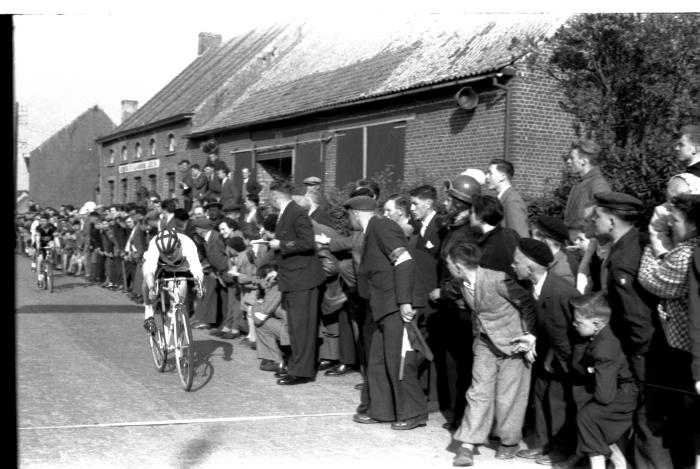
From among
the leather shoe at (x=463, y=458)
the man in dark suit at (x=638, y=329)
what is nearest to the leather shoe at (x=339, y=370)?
the leather shoe at (x=463, y=458)

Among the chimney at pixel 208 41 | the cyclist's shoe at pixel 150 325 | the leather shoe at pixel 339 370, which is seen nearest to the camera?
the cyclist's shoe at pixel 150 325

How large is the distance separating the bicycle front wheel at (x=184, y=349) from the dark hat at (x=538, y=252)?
4096 millimetres

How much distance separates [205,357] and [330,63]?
17.7 meters

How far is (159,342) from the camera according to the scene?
9.91 metres

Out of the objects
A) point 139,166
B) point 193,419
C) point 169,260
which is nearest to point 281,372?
point 169,260

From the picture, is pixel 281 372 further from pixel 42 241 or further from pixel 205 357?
pixel 42 241

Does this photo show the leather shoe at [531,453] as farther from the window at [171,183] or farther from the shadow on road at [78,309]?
the window at [171,183]

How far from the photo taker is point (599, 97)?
11.5 meters

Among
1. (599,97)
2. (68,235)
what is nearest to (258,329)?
(599,97)

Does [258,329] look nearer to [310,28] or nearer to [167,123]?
[310,28]

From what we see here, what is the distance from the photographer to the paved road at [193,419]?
6.32m

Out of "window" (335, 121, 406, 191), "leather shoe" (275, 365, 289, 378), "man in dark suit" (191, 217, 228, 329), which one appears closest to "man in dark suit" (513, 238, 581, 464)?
"leather shoe" (275, 365, 289, 378)

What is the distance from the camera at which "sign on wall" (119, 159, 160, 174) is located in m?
40.5

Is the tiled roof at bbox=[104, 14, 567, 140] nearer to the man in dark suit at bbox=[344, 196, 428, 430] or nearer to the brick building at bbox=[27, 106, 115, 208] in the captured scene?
the man in dark suit at bbox=[344, 196, 428, 430]
